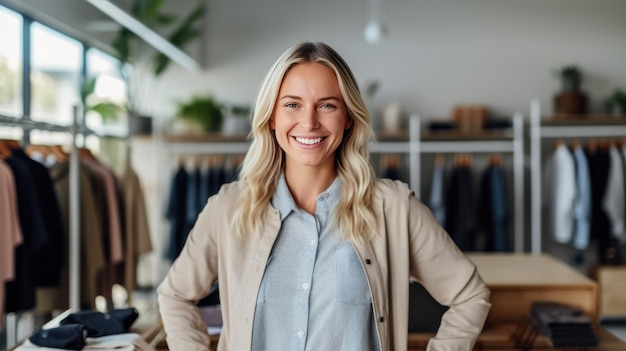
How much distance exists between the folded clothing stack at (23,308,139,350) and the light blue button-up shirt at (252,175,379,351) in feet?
2.56

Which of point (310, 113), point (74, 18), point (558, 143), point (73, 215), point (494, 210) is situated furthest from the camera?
point (558, 143)

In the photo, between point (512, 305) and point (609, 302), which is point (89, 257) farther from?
point (609, 302)

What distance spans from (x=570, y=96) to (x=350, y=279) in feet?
18.7

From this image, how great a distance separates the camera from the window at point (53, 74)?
514 centimetres

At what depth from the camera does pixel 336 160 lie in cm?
179

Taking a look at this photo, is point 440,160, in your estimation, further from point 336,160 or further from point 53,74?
point 336,160

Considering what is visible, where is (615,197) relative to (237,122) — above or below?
below

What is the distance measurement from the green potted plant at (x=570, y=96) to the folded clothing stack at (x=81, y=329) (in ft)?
17.8

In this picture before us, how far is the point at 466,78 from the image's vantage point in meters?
7.14

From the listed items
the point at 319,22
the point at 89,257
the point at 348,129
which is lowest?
the point at 89,257

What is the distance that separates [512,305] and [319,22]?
176 inches

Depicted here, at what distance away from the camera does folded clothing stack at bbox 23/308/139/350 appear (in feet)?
6.91

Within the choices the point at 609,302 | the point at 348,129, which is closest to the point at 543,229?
the point at 609,302

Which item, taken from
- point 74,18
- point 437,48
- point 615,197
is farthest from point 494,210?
point 74,18
